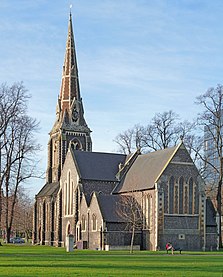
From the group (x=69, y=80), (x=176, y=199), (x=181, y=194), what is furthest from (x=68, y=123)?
(x=176, y=199)

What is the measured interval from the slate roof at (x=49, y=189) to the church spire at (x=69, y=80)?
11.0 meters

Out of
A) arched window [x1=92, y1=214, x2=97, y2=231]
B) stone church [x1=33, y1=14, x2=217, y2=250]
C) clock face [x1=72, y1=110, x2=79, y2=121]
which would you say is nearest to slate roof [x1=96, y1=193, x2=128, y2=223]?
stone church [x1=33, y1=14, x2=217, y2=250]

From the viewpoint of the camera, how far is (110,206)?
6431 cm

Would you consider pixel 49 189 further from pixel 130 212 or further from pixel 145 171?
pixel 130 212

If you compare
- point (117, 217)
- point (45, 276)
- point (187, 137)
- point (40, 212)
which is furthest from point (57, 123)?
point (45, 276)

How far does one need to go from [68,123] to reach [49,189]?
32.1 ft

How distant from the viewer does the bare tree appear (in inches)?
2468

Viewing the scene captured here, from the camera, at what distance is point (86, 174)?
71375mm

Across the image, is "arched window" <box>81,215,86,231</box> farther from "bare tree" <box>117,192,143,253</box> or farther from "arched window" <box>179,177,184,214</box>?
"arched window" <box>179,177,184,214</box>

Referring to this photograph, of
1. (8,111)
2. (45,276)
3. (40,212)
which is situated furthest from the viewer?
(40,212)

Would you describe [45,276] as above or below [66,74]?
below

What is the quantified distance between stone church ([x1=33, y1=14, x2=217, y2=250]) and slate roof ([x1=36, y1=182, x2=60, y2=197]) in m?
0.20

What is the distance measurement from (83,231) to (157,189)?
11127 millimetres

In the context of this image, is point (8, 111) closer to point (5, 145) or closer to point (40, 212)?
point (5, 145)
